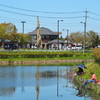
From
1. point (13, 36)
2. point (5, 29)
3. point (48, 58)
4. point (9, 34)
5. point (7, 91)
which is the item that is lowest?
point (7, 91)

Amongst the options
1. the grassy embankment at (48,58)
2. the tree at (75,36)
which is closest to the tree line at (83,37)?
the tree at (75,36)

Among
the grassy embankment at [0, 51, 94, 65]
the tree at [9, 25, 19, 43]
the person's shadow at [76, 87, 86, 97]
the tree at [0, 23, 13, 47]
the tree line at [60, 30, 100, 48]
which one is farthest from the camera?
the tree line at [60, 30, 100, 48]

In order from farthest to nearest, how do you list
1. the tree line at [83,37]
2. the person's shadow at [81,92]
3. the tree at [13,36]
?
the tree line at [83,37] → the tree at [13,36] → the person's shadow at [81,92]

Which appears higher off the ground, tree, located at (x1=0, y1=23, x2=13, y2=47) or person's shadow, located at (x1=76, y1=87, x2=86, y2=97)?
tree, located at (x1=0, y1=23, x2=13, y2=47)

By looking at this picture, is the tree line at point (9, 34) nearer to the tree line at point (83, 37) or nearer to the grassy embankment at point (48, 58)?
the tree line at point (83, 37)

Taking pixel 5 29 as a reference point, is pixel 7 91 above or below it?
below

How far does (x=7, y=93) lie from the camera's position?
21.8 metres

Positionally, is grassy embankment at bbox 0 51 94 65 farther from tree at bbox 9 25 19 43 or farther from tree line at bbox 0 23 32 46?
tree at bbox 9 25 19 43

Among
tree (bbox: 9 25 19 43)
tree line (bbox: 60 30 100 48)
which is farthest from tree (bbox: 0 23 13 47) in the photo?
tree line (bbox: 60 30 100 48)

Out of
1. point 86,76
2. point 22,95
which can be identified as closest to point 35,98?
point 22,95

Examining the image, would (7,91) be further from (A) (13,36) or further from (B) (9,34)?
(A) (13,36)

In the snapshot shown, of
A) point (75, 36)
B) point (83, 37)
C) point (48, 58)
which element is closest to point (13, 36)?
point (83, 37)

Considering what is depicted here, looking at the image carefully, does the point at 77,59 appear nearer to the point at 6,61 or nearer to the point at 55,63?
the point at 55,63

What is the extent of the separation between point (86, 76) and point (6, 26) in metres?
63.8
